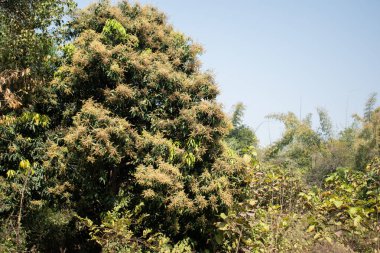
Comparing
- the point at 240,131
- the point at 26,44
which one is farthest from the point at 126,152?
the point at 240,131

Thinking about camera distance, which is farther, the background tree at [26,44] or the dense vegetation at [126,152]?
the background tree at [26,44]

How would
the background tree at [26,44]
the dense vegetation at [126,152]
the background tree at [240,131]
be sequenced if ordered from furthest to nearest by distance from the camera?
the background tree at [240,131] < the background tree at [26,44] < the dense vegetation at [126,152]

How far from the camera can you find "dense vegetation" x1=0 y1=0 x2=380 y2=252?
278 inches

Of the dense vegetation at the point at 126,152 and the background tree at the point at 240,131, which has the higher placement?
the background tree at the point at 240,131

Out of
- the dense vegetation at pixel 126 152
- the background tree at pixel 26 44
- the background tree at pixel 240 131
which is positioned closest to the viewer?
the dense vegetation at pixel 126 152

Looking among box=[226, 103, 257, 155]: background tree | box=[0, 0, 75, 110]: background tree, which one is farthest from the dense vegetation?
box=[226, 103, 257, 155]: background tree

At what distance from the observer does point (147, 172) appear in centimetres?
708

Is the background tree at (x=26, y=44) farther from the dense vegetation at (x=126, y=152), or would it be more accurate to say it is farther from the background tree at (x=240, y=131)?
the background tree at (x=240, y=131)

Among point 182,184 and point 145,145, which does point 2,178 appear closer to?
point 145,145

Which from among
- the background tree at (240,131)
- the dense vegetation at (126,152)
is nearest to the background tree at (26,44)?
the dense vegetation at (126,152)

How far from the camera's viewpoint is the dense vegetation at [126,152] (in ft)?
23.2

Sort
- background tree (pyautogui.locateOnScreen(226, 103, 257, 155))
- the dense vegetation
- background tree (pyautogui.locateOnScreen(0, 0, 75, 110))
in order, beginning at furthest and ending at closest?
background tree (pyautogui.locateOnScreen(226, 103, 257, 155)), background tree (pyautogui.locateOnScreen(0, 0, 75, 110)), the dense vegetation

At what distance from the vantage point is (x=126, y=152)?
24.6ft

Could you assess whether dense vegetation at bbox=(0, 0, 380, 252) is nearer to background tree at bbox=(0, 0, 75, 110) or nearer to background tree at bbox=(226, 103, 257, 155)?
background tree at bbox=(0, 0, 75, 110)
